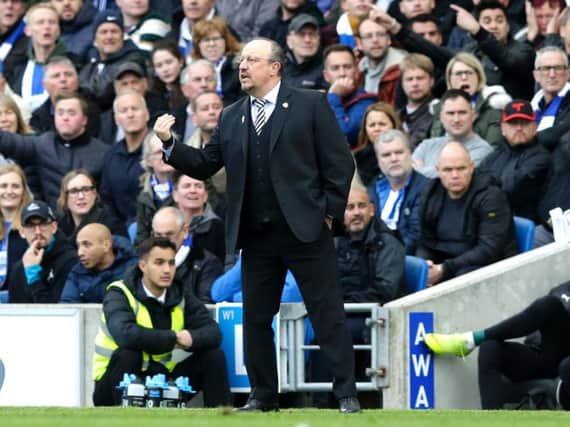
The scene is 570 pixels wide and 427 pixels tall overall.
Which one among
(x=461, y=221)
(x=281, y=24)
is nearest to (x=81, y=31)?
(x=281, y=24)

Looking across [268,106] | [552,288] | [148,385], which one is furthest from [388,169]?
[268,106]

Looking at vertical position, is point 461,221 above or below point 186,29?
below

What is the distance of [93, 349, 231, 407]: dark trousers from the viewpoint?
12469mm

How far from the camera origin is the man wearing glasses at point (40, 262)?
14.5 meters

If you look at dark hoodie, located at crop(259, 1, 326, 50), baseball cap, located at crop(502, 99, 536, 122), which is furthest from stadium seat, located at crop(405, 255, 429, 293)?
dark hoodie, located at crop(259, 1, 326, 50)

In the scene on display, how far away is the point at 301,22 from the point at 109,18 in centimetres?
258

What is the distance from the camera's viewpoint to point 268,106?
9.96 meters

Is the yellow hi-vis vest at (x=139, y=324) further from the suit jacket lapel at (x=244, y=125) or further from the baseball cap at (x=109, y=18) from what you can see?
the baseball cap at (x=109, y=18)

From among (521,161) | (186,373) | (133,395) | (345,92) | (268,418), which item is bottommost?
(268,418)

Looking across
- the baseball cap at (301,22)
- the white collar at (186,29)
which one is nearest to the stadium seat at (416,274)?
the baseball cap at (301,22)

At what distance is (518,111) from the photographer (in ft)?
45.8

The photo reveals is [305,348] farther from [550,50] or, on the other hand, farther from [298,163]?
[550,50]

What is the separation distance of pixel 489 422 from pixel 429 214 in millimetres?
4481

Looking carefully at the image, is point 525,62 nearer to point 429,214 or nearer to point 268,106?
point 429,214
